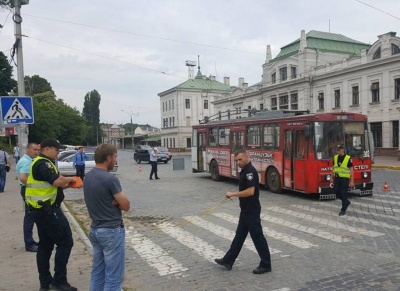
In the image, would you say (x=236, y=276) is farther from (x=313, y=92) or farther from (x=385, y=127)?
(x=313, y=92)

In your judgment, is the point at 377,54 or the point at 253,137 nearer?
the point at 253,137

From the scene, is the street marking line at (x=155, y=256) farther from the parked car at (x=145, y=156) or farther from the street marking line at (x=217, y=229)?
the parked car at (x=145, y=156)

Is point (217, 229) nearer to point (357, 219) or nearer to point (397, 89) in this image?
point (357, 219)

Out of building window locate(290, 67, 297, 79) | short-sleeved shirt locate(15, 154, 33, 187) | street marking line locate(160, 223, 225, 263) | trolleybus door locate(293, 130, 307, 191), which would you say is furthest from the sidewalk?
building window locate(290, 67, 297, 79)

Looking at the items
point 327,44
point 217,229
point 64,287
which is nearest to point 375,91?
point 327,44

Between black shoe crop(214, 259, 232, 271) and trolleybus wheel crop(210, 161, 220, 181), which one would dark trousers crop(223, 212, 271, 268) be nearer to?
black shoe crop(214, 259, 232, 271)

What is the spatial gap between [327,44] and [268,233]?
4024 centimetres

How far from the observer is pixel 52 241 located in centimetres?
477

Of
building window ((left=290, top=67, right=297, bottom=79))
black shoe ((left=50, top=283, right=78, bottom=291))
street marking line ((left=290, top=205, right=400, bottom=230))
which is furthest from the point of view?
building window ((left=290, top=67, right=297, bottom=79))

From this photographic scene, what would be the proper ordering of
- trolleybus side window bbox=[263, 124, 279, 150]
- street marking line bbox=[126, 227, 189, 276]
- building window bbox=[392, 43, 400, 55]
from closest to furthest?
street marking line bbox=[126, 227, 189, 276] → trolleybus side window bbox=[263, 124, 279, 150] → building window bbox=[392, 43, 400, 55]

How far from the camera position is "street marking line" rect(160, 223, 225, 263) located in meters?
6.46

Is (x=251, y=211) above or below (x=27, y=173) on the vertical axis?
below

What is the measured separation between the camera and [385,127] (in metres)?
32.7

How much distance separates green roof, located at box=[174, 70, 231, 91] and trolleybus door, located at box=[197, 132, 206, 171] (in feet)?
171
